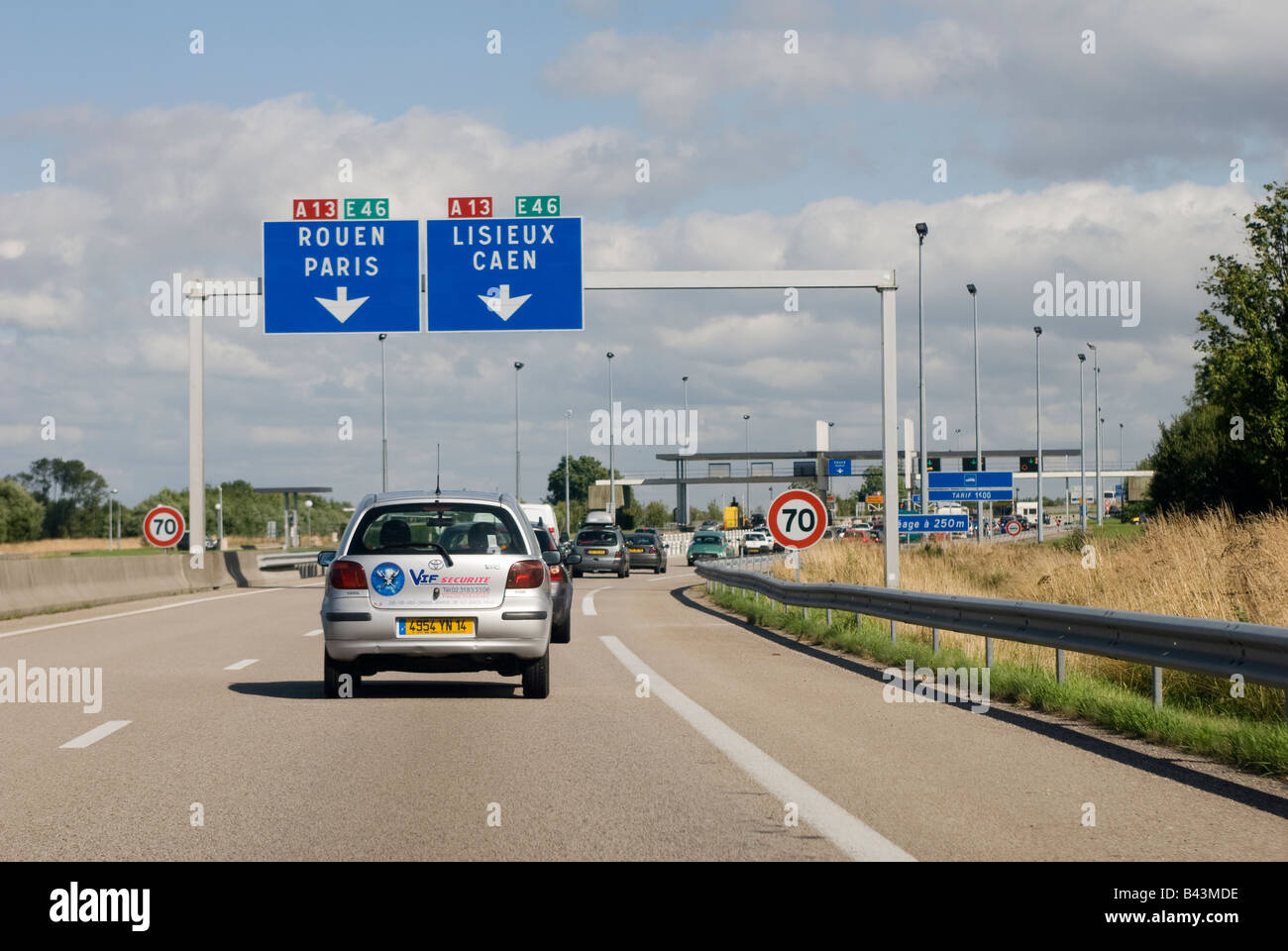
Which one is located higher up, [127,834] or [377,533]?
[377,533]

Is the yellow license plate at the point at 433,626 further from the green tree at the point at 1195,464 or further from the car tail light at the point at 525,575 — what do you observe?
the green tree at the point at 1195,464

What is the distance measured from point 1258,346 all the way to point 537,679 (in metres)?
48.6

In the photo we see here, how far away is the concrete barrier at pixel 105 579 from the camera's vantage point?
79.4ft

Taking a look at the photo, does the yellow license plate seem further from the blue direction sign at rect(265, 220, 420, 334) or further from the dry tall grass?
the blue direction sign at rect(265, 220, 420, 334)

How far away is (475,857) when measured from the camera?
6.33m

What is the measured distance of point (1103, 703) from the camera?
1126 centimetres

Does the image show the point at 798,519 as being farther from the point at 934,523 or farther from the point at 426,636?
the point at 934,523

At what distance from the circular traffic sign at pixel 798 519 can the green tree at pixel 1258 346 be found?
123 ft

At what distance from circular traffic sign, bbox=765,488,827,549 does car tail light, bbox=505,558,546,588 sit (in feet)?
30.4

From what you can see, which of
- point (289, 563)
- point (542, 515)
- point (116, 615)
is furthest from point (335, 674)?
point (289, 563)

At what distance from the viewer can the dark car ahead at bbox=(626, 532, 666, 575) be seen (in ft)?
180

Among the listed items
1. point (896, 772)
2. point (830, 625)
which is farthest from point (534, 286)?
point (896, 772)
